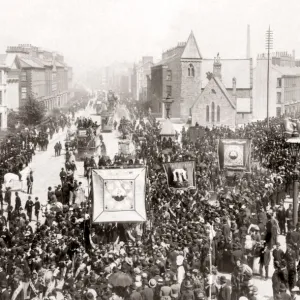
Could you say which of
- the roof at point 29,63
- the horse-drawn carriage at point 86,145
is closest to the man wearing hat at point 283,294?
the horse-drawn carriage at point 86,145

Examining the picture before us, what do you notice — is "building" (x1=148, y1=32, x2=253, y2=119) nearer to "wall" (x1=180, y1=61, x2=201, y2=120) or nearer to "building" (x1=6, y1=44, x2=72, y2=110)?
"wall" (x1=180, y1=61, x2=201, y2=120)

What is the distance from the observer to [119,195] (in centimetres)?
1667

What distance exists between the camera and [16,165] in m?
30.4

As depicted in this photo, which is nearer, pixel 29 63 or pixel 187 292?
pixel 187 292

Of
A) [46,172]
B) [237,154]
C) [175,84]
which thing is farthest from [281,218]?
[175,84]

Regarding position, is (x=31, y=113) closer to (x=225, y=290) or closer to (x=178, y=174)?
(x=178, y=174)

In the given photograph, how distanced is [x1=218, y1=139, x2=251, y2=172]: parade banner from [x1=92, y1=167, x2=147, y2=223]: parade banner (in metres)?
8.47

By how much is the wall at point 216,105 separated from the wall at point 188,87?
8895mm

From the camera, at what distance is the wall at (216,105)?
62000 millimetres

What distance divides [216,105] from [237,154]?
3797 cm

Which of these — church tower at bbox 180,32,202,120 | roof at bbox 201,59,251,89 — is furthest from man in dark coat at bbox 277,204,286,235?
church tower at bbox 180,32,202,120

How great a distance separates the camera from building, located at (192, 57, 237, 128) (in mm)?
61906

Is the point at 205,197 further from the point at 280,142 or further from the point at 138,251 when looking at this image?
the point at 280,142

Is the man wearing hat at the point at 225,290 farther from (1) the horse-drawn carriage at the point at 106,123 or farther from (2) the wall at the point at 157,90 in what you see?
(2) the wall at the point at 157,90
